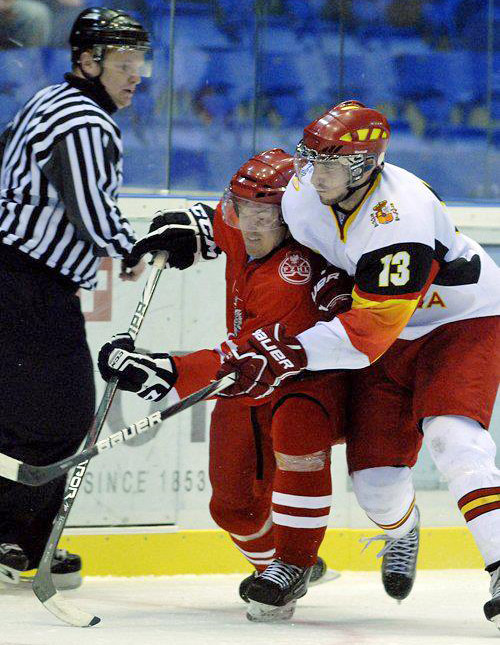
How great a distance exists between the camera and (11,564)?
2852 millimetres

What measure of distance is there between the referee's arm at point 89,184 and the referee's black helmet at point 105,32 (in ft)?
0.78

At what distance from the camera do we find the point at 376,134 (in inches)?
94.7

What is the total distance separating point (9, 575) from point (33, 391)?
1.41 ft

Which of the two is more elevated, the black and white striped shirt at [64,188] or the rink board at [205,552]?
the black and white striped shirt at [64,188]

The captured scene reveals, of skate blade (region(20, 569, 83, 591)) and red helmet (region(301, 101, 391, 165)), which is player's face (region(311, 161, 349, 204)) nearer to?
red helmet (region(301, 101, 391, 165))

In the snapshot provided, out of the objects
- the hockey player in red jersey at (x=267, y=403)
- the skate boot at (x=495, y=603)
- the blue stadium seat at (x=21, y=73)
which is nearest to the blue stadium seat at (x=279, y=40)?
the blue stadium seat at (x=21, y=73)

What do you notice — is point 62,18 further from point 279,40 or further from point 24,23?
point 279,40

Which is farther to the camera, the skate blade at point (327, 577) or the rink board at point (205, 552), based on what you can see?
the rink board at point (205, 552)

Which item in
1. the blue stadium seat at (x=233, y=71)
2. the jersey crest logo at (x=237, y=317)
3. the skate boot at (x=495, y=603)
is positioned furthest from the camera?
the blue stadium seat at (x=233, y=71)

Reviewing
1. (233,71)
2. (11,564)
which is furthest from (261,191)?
(233,71)

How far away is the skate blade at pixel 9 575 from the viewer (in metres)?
2.85

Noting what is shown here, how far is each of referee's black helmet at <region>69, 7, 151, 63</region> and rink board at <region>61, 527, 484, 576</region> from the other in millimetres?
1260

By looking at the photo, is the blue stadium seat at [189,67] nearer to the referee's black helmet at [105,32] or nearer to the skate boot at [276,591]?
the referee's black helmet at [105,32]

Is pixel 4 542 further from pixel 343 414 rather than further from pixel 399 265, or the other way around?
pixel 399 265
